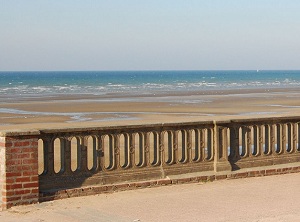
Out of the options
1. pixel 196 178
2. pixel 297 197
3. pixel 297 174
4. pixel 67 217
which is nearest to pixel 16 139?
pixel 67 217

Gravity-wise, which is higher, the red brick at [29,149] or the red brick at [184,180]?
the red brick at [29,149]

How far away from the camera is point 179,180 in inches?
425

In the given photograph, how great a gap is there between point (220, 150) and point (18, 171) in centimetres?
355

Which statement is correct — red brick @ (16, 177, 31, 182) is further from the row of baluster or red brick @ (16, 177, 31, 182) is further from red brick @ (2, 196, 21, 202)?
the row of baluster

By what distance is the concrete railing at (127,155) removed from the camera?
30.4 ft

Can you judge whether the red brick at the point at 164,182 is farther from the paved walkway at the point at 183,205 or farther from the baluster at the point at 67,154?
the baluster at the point at 67,154

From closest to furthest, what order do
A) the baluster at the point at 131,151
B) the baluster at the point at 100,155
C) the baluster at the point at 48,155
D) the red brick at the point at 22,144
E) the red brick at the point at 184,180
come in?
the red brick at the point at 22,144 < the baluster at the point at 48,155 < the baluster at the point at 100,155 < the baluster at the point at 131,151 < the red brick at the point at 184,180

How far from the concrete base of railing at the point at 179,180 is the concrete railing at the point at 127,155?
1.2 inches

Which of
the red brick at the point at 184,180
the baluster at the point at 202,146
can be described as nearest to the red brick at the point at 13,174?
the red brick at the point at 184,180

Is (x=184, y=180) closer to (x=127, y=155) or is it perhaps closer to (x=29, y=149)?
(x=127, y=155)

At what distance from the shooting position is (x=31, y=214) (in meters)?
8.88

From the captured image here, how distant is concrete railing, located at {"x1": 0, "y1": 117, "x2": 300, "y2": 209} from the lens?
9266mm

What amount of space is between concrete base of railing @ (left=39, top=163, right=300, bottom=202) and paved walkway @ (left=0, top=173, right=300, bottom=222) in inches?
4.1

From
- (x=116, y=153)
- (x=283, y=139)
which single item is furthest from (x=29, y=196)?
(x=283, y=139)
